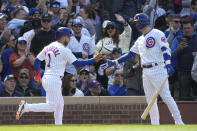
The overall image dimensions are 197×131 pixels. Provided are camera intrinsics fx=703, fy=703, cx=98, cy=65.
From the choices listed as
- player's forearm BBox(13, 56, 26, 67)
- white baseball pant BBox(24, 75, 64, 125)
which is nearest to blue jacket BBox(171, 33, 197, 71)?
white baseball pant BBox(24, 75, 64, 125)

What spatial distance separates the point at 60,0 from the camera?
16.1m

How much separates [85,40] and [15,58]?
1.51m

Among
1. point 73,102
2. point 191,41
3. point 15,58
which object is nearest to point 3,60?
point 15,58

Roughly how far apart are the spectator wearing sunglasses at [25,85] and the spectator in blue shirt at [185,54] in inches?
113

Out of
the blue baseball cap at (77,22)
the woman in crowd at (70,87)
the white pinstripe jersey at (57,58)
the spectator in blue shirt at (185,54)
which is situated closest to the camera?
the white pinstripe jersey at (57,58)

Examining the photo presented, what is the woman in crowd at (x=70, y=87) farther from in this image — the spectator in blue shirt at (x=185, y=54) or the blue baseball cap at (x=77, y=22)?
the spectator in blue shirt at (x=185, y=54)

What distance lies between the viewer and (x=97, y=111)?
45.8ft

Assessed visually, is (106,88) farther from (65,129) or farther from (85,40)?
(65,129)

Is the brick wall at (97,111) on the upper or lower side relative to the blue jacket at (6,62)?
lower

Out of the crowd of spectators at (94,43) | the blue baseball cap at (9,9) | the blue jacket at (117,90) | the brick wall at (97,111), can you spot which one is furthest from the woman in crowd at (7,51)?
the blue jacket at (117,90)

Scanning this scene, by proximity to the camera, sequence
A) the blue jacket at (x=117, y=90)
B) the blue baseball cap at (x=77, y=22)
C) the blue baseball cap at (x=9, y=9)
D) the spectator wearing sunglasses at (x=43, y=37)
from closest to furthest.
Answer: the blue jacket at (x=117, y=90)
the spectator wearing sunglasses at (x=43, y=37)
the blue baseball cap at (x=77, y=22)
the blue baseball cap at (x=9, y=9)

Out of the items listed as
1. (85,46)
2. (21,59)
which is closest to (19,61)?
(21,59)

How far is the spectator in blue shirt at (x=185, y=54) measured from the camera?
13781 millimetres

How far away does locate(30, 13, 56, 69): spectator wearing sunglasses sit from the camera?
14391mm
